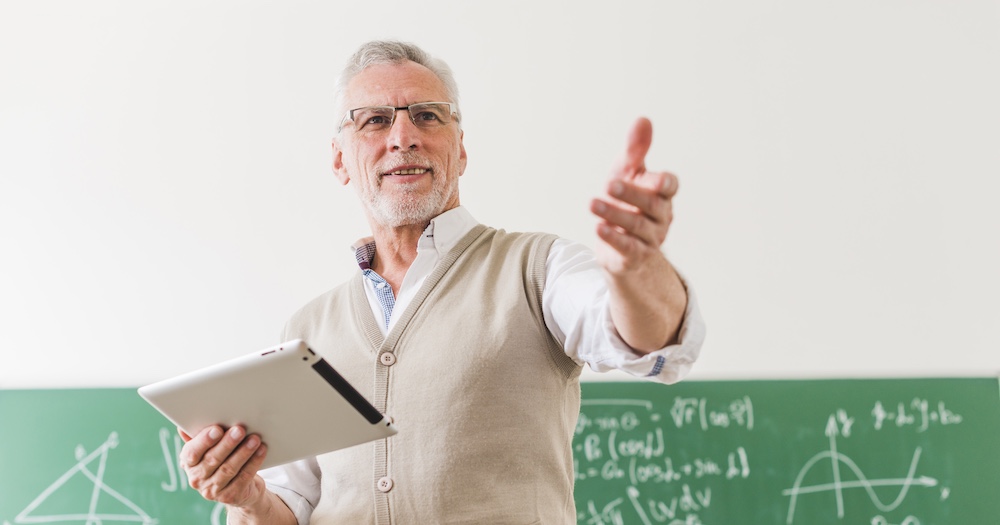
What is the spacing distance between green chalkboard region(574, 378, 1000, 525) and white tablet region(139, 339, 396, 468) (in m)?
1.79

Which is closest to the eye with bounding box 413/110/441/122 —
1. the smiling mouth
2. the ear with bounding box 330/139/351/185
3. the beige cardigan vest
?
the smiling mouth

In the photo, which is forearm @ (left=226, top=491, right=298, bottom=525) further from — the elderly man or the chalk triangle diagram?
the chalk triangle diagram

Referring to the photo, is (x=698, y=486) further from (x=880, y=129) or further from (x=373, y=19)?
(x=373, y=19)

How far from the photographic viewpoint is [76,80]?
3230mm

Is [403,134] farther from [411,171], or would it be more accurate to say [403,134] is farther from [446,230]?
[446,230]

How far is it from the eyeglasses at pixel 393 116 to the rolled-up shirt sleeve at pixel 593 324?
37 centimetres

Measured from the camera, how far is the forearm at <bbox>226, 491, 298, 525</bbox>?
139 centimetres

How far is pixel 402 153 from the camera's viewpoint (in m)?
1.57

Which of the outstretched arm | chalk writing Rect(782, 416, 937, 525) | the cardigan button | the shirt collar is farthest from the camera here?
chalk writing Rect(782, 416, 937, 525)

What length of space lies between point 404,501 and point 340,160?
730 millimetres

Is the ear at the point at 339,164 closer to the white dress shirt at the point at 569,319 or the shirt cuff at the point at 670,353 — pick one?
the white dress shirt at the point at 569,319

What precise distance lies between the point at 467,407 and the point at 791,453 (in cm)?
190

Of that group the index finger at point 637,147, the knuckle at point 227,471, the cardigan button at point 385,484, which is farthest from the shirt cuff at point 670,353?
the knuckle at point 227,471

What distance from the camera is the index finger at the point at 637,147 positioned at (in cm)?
87
